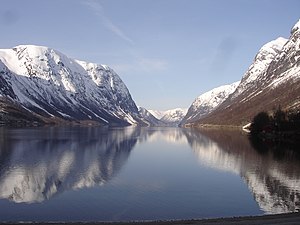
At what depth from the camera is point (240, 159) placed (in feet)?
327

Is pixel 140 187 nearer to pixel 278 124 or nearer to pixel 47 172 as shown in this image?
pixel 47 172

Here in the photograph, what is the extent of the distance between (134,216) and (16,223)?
11.6 metres

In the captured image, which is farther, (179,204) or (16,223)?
(179,204)

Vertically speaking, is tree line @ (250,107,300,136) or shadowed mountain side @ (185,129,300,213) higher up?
tree line @ (250,107,300,136)

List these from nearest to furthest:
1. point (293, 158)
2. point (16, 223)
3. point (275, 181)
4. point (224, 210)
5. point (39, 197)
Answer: point (16, 223) → point (224, 210) → point (39, 197) → point (275, 181) → point (293, 158)

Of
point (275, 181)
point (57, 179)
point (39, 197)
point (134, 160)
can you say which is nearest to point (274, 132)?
point (134, 160)

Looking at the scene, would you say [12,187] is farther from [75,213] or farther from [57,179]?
[75,213]

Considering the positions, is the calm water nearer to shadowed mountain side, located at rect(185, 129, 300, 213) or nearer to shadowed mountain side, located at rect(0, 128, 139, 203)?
shadowed mountain side, located at rect(0, 128, 139, 203)

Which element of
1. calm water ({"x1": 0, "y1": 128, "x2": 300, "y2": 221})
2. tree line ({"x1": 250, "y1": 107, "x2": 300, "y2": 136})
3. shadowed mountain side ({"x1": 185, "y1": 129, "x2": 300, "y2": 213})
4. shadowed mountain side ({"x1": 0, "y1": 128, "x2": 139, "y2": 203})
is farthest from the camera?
tree line ({"x1": 250, "y1": 107, "x2": 300, "y2": 136})

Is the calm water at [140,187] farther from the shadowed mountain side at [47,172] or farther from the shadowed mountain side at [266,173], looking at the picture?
the shadowed mountain side at [266,173]

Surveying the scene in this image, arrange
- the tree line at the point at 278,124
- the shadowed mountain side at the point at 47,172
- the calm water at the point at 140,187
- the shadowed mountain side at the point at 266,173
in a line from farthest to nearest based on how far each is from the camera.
Result: the tree line at the point at 278,124 → the shadowed mountain side at the point at 47,172 → the shadowed mountain side at the point at 266,173 → the calm water at the point at 140,187

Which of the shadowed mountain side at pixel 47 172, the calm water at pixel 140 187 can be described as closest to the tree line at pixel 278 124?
the calm water at pixel 140 187

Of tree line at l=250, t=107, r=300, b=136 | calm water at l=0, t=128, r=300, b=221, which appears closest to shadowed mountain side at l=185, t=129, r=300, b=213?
calm water at l=0, t=128, r=300, b=221

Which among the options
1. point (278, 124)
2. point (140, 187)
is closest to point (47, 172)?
point (140, 187)
